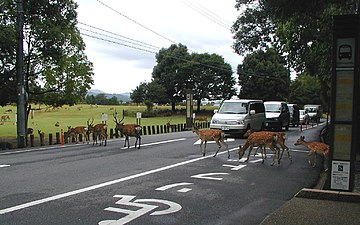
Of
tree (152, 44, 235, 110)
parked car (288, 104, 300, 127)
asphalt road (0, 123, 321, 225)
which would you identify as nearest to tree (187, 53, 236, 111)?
tree (152, 44, 235, 110)

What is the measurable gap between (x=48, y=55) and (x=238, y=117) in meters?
11.0

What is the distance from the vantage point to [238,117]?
2061 cm

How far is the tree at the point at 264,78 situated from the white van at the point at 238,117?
38.3 meters

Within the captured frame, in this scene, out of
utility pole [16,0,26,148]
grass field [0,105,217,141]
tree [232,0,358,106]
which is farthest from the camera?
grass field [0,105,217,141]

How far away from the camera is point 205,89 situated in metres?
65.7

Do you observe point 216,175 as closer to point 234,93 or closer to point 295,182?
point 295,182

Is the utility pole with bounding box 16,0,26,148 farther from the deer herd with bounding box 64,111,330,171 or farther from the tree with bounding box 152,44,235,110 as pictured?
→ the tree with bounding box 152,44,235,110

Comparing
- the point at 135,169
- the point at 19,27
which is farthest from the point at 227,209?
the point at 19,27

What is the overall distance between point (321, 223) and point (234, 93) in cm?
6122

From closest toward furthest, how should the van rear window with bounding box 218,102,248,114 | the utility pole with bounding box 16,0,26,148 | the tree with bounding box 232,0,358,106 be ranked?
the tree with bounding box 232,0,358,106 → the utility pole with bounding box 16,0,26,148 → the van rear window with bounding box 218,102,248,114

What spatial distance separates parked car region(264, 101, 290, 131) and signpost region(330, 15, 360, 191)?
732 inches

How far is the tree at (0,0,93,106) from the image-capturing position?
→ 20484 millimetres

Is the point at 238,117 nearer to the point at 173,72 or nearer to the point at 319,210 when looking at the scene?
the point at 319,210

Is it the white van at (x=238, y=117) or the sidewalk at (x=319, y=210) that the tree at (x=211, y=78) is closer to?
the white van at (x=238, y=117)
